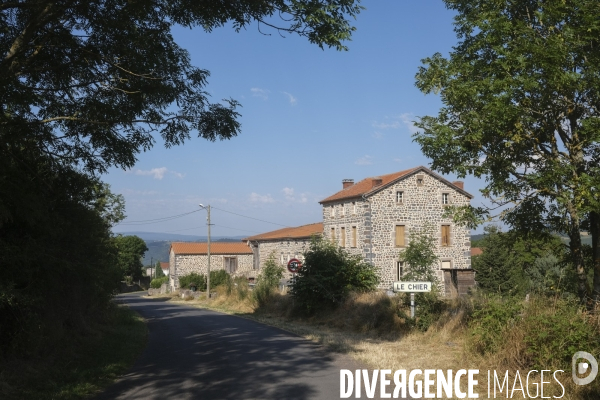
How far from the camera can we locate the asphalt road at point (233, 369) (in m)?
8.77

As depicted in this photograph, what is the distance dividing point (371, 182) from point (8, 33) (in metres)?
35.9

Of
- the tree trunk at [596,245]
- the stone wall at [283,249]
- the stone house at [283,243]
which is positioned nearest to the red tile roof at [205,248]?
the stone house at [283,243]

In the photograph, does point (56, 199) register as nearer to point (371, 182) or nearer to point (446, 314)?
point (446, 314)

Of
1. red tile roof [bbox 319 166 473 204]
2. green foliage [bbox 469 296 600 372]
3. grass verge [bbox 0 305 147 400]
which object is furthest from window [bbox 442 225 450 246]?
green foliage [bbox 469 296 600 372]

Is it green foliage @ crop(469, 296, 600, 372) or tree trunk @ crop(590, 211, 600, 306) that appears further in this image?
tree trunk @ crop(590, 211, 600, 306)

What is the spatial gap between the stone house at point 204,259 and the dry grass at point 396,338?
131 ft

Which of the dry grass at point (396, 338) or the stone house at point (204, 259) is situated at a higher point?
the stone house at point (204, 259)

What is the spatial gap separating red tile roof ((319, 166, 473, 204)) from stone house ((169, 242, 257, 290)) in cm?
1979

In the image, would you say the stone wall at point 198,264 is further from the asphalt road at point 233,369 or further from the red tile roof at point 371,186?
the asphalt road at point 233,369

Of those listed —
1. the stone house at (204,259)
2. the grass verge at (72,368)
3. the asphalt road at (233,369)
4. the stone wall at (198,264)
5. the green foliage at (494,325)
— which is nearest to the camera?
the asphalt road at (233,369)

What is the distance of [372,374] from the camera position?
1007 cm

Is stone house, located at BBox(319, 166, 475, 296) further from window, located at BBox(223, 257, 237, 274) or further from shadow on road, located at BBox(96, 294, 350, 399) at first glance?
shadow on road, located at BBox(96, 294, 350, 399)

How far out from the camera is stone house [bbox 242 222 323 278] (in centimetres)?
4981

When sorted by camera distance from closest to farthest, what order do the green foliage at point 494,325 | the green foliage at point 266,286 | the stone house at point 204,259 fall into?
the green foliage at point 494,325
the green foliage at point 266,286
the stone house at point 204,259
